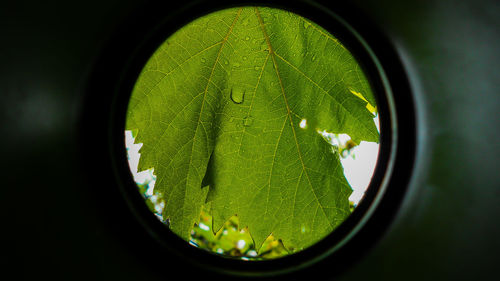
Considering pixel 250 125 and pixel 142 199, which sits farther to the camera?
pixel 250 125

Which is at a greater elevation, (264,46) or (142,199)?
(264,46)

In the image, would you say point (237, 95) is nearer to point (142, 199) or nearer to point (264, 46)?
point (264, 46)

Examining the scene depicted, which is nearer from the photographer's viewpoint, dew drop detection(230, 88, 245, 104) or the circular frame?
the circular frame

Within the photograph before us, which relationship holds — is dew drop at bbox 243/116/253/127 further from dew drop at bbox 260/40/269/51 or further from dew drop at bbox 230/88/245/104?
dew drop at bbox 260/40/269/51

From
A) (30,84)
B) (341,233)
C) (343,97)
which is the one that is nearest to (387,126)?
(341,233)

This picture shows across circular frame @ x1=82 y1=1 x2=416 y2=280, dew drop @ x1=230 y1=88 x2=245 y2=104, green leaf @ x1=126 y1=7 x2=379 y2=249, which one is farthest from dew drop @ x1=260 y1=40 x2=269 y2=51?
circular frame @ x1=82 y1=1 x2=416 y2=280

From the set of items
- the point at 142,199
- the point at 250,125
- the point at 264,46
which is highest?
the point at 264,46

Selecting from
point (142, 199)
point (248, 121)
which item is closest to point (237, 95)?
point (248, 121)
